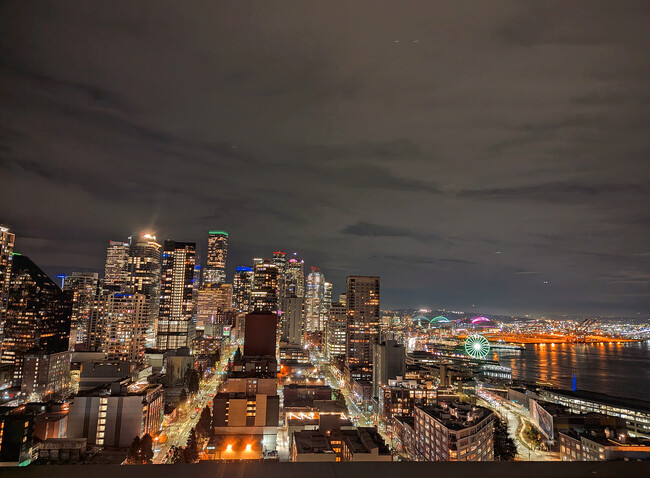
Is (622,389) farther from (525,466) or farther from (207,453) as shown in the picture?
(525,466)

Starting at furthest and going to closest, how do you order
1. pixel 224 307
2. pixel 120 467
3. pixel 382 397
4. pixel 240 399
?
pixel 224 307
pixel 382 397
pixel 240 399
pixel 120 467

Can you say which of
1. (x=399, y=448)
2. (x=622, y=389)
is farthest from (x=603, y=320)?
(x=399, y=448)

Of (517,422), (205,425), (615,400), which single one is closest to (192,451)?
(205,425)

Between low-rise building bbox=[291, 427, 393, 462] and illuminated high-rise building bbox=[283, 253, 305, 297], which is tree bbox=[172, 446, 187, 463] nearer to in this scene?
low-rise building bbox=[291, 427, 393, 462]

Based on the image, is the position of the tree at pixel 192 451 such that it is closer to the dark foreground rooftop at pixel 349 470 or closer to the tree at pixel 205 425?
the tree at pixel 205 425

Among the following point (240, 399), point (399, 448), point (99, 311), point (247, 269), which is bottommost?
point (399, 448)

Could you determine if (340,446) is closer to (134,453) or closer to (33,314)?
(134,453)

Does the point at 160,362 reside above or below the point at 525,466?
below

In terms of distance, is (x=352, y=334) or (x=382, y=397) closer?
(x=382, y=397)
